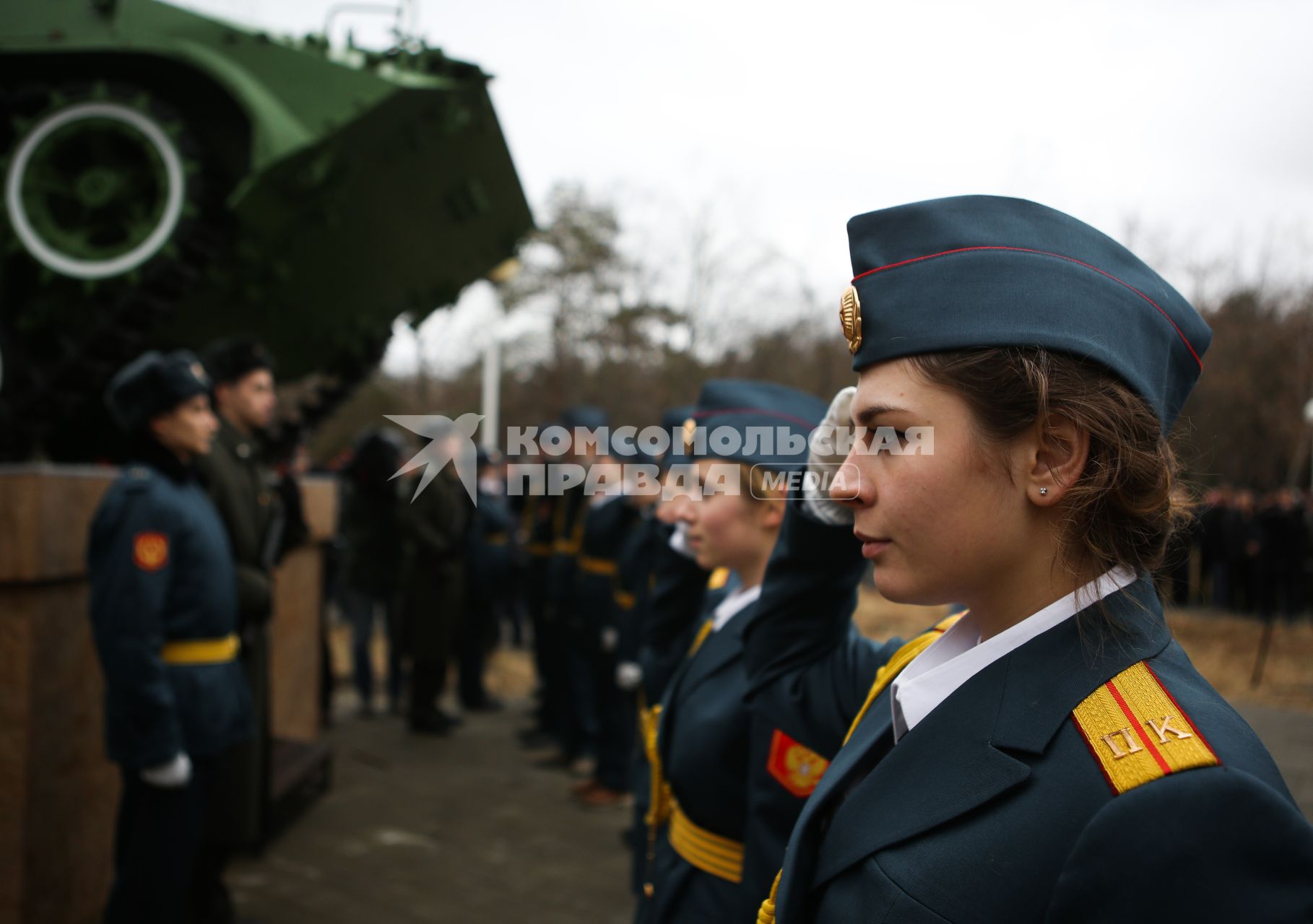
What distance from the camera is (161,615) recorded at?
11.1 feet

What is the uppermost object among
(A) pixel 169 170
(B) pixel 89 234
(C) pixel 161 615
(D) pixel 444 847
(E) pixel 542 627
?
(A) pixel 169 170

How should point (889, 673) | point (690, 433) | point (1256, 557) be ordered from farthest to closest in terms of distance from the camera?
point (1256, 557) → point (690, 433) → point (889, 673)

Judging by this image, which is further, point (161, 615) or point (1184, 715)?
point (161, 615)

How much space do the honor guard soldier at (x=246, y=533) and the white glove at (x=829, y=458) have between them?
2916 millimetres

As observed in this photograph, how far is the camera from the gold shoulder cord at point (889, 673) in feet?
4.43

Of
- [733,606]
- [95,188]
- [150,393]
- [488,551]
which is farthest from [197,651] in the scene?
[488,551]

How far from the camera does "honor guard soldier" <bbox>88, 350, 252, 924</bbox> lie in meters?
3.26

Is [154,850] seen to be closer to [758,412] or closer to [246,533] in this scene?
[246,533]

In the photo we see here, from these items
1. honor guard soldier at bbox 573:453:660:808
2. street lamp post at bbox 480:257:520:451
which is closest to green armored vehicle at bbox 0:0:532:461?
street lamp post at bbox 480:257:520:451

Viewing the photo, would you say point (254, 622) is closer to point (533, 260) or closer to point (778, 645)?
point (778, 645)

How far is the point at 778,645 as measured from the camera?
202cm

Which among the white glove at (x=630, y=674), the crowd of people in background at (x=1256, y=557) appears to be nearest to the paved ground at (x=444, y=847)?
the white glove at (x=630, y=674)

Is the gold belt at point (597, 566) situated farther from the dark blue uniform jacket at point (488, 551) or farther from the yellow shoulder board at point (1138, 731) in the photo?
the yellow shoulder board at point (1138, 731)

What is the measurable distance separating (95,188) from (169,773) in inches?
181
